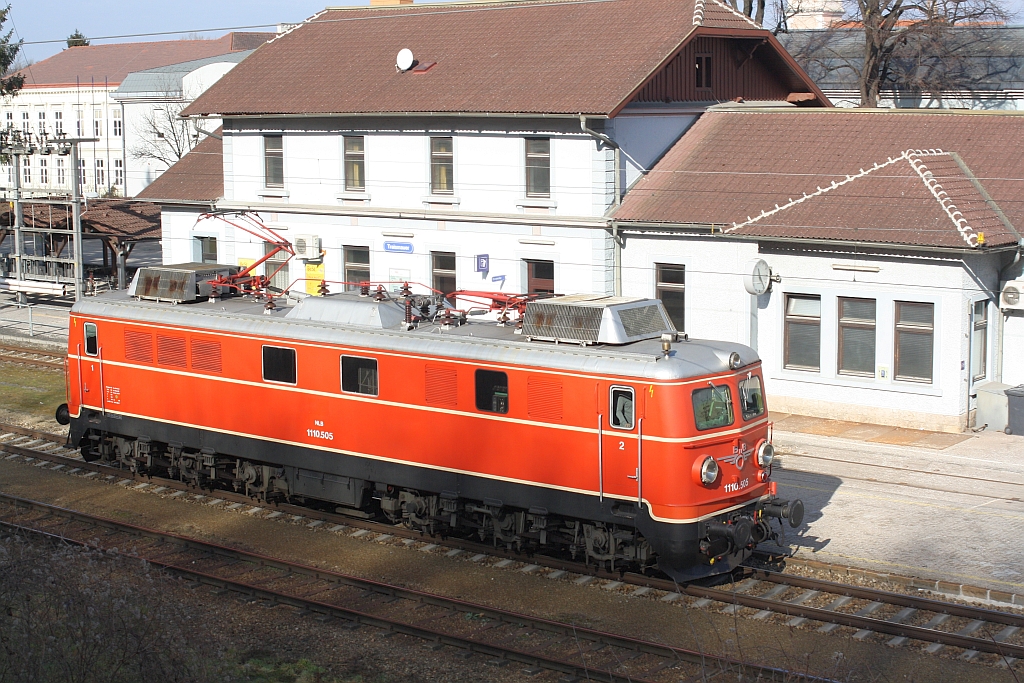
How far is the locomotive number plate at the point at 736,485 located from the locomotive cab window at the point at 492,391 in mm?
2896

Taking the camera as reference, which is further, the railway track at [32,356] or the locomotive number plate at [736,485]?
the railway track at [32,356]

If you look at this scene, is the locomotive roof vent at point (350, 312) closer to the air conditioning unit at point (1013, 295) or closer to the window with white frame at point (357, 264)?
the air conditioning unit at point (1013, 295)

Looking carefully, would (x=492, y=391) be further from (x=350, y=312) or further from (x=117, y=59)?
(x=117, y=59)

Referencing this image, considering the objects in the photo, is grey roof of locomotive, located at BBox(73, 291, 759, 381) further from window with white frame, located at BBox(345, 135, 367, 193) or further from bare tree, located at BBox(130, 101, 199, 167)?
bare tree, located at BBox(130, 101, 199, 167)

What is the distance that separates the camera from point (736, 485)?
14.1 m

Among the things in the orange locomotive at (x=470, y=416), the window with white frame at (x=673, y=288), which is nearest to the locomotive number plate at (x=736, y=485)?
the orange locomotive at (x=470, y=416)

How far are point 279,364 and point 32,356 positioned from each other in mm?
16400

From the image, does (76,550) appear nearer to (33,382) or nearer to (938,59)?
(33,382)

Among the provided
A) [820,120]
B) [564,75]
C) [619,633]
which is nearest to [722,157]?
[820,120]

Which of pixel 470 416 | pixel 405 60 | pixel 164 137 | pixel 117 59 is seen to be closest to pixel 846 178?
pixel 405 60

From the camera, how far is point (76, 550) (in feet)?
50.2

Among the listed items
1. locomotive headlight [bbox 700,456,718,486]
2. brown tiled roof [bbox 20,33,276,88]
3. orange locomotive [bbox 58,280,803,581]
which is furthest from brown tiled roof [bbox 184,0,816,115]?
brown tiled roof [bbox 20,33,276,88]

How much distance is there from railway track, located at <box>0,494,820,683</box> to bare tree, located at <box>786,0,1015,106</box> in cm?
3620

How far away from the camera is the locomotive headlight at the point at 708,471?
13.5m
